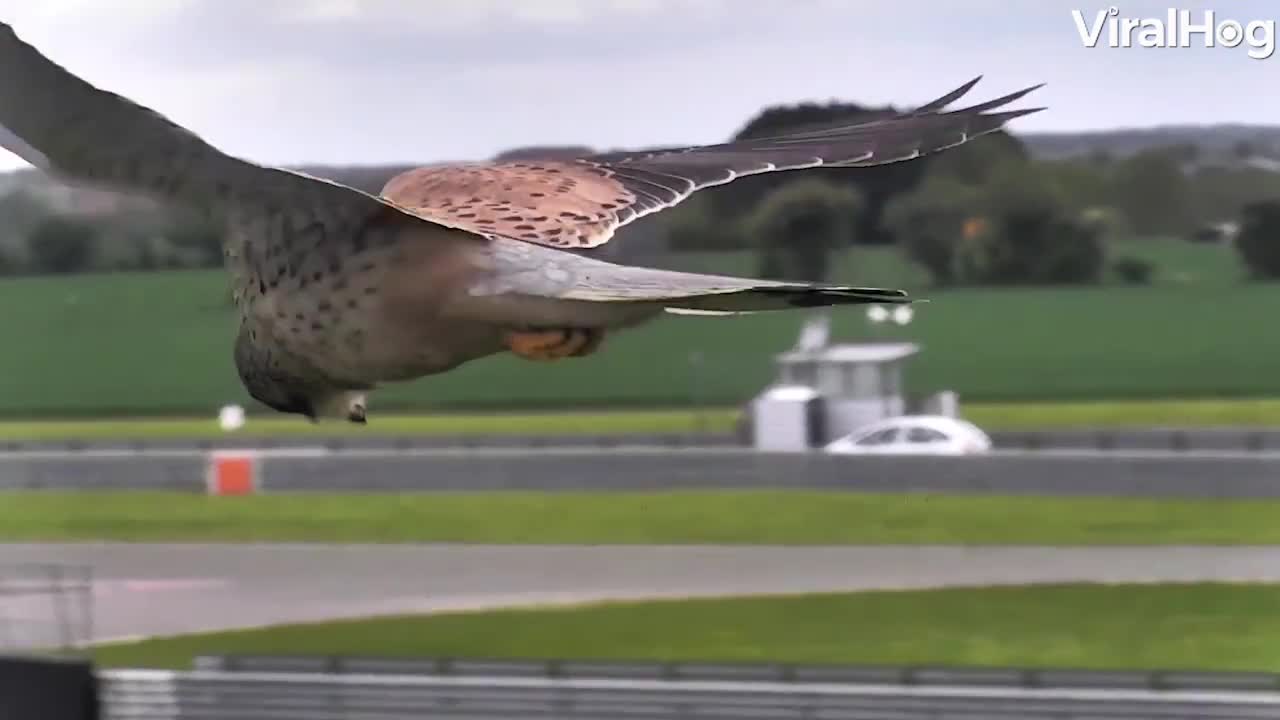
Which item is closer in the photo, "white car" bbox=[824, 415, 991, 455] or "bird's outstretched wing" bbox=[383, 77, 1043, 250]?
"bird's outstretched wing" bbox=[383, 77, 1043, 250]

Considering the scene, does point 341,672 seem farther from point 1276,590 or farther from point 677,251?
point 1276,590

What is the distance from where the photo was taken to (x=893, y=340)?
2957 millimetres

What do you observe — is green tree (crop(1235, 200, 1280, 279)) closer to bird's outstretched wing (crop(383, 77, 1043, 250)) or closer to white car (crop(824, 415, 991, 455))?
white car (crop(824, 415, 991, 455))

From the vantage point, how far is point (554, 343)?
1.09 metres

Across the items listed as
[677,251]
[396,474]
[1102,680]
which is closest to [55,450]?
[396,474]

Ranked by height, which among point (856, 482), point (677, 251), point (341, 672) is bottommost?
point (341, 672)

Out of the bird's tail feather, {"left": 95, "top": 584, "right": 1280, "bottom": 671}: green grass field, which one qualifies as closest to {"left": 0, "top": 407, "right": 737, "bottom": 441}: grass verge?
{"left": 95, "top": 584, "right": 1280, "bottom": 671}: green grass field

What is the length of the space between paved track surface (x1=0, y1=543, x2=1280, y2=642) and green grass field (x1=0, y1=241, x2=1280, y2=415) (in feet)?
1.20

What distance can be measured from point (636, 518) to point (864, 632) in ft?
1.81

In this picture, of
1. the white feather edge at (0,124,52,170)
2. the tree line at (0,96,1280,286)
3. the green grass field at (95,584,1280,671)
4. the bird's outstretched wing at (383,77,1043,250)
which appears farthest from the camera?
the green grass field at (95,584,1280,671)

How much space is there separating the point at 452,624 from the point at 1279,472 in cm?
178

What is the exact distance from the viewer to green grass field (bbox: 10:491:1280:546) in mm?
2994

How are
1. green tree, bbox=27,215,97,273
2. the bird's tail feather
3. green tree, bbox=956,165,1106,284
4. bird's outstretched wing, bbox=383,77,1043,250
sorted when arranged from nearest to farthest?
the bird's tail feather
bird's outstretched wing, bbox=383,77,1043,250
green tree, bbox=27,215,97,273
green tree, bbox=956,165,1106,284

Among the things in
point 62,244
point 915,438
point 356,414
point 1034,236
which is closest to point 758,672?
point 915,438
